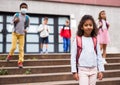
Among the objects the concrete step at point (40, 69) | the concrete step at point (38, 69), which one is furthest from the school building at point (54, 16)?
the concrete step at point (38, 69)

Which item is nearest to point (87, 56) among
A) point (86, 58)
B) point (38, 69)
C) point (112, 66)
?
point (86, 58)

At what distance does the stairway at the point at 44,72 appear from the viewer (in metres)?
8.86

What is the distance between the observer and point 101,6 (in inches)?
706

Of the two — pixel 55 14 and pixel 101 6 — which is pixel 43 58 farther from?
pixel 101 6

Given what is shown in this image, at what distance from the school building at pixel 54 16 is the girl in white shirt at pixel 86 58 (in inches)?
409

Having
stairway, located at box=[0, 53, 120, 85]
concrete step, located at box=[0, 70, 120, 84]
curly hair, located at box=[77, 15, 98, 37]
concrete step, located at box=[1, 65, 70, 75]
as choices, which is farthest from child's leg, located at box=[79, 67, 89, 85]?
concrete step, located at box=[1, 65, 70, 75]

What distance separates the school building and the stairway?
17.1ft

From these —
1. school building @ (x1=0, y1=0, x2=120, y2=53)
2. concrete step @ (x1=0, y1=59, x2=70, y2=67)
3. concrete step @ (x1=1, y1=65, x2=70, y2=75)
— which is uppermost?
school building @ (x1=0, y1=0, x2=120, y2=53)

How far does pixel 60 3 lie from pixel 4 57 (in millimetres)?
6893

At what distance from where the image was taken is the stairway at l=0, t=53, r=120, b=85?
349 inches

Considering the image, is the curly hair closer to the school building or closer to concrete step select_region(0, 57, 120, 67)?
concrete step select_region(0, 57, 120, 67)

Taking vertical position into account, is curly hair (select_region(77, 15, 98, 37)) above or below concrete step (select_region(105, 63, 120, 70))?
above

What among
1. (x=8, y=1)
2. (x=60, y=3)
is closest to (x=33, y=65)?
(x=8, y=1)

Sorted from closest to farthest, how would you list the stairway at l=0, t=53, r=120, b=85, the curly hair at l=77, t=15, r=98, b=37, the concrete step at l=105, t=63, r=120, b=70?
1. the curly hair at l=77, t=15, r=98, b=37
2. the stairway at l=0, t=53, r=120, b=85
3. the concrete step at l=105, t=63, r=120, b=70
